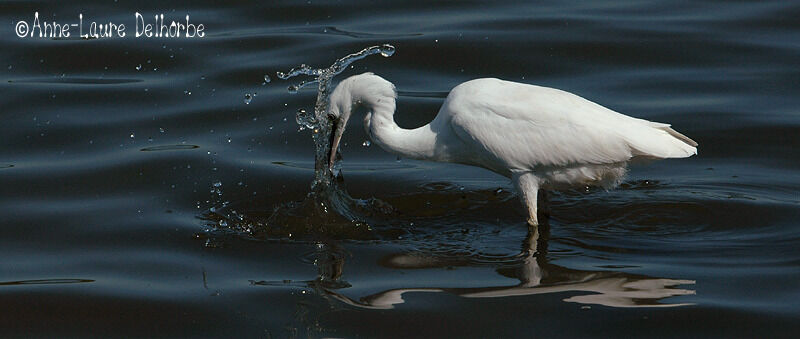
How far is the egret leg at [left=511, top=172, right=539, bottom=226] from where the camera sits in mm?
8008

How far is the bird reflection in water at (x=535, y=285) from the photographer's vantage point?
679 centimetres

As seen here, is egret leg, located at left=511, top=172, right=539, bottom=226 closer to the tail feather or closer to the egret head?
the tail feather

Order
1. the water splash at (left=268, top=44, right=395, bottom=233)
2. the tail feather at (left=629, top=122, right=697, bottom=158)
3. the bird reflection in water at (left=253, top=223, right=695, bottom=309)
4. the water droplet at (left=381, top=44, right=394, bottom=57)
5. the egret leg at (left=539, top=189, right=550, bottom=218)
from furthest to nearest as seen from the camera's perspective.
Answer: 1. the water droplet at (left=381, top=44, right=394, bottom=57)
2. the egret leg at (left=539, top=189, right=550, bottom=218)
3. the water splash at (left=268, top=44, right=395, bottom=233)
4. the tail feather at (left=629, top=122, right=697, bottom=158)
5. the bird reflection in water at (left=253, top=223, right=695, bottom=309)

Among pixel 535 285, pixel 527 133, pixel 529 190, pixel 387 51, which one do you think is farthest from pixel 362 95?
pixel 387 51

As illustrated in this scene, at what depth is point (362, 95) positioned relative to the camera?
7969 mm

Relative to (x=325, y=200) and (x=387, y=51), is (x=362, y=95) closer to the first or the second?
(x=325, y=200)

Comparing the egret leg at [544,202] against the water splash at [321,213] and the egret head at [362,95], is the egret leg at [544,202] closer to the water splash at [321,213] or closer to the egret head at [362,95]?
the water splash at [321,213]

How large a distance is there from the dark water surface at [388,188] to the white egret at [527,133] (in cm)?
48

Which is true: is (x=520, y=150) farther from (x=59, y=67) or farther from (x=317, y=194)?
(x=59, y=67)

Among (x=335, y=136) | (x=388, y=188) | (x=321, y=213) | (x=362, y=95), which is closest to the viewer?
(x=362, y=95)

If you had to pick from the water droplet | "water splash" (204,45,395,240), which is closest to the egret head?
"water splash" (204,45,395,240)

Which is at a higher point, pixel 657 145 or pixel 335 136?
pixel 335 136

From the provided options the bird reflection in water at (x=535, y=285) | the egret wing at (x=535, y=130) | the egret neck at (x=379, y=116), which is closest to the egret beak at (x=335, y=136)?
the egret neck at (x=379, y=116)

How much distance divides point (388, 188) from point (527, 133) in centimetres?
176
